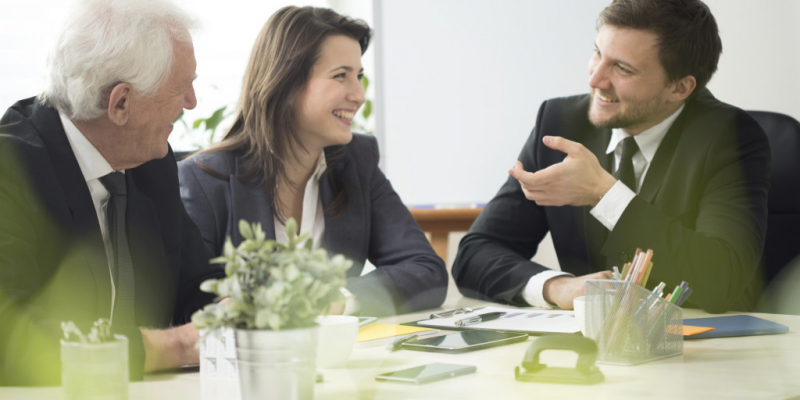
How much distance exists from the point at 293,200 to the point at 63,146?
0.77 m

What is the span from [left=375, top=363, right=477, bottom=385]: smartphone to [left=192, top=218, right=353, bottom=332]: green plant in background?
0.78 feet

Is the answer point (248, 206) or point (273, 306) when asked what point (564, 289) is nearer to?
point (248, 206)

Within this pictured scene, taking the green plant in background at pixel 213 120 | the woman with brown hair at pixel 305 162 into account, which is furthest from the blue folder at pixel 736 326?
the green plant in background at pixel 213 120

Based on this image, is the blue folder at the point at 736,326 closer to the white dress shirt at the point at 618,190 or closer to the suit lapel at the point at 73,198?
the white dress shirt at the point at 618,190

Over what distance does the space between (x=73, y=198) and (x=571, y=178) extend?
3.39 feet

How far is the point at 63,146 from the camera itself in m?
1.10

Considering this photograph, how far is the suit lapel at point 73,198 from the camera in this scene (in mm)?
1066

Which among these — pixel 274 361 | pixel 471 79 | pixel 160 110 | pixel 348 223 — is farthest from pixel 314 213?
pixel 471 79

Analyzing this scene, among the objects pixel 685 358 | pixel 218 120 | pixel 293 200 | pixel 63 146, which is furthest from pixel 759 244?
pixel 218 120

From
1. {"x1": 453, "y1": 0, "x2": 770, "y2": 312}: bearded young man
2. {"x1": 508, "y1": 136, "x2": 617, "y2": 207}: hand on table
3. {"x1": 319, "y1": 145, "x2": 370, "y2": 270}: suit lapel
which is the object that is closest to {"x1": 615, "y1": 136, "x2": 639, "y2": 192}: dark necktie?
{"x1": 453, "y1": 0, "x2": 770, "y2": 312}: bearded young man

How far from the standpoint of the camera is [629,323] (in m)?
0.90

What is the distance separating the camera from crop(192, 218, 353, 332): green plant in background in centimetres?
58

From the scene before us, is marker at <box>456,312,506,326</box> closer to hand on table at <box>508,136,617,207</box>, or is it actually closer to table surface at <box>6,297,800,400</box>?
table surface at <box>6,297,800,400</box>

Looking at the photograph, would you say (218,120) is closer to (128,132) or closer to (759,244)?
(128,132)
